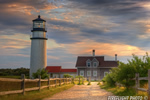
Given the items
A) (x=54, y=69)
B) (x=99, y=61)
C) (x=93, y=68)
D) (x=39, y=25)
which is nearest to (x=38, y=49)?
(x=39, y=25)

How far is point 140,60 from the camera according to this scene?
16156mm

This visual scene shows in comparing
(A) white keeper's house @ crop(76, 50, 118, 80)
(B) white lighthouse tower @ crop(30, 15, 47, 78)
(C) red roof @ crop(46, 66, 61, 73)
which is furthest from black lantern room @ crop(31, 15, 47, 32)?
(A) white keeper's house @ crop(76, 50, 118, 80)

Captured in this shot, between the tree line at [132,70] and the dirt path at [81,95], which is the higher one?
the tree line at [132,70]

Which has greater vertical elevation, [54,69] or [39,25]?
[39,25]

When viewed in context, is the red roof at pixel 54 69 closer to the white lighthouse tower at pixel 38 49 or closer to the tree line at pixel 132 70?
the white lighthouse tower at pixel 38 49

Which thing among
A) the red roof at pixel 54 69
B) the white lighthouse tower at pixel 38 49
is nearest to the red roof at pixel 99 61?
the red roof at pixel 54 69

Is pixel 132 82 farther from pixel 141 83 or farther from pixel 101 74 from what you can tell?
pixel 101 74

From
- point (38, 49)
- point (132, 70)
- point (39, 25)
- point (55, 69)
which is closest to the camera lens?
point (132, 70)

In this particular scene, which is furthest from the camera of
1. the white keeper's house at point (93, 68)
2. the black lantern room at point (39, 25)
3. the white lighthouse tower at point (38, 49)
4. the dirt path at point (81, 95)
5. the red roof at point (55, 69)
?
the white keeper's house at point (93, 68)

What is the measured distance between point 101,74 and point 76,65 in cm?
654

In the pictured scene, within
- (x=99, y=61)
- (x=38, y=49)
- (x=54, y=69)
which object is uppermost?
(x=38, y=49)

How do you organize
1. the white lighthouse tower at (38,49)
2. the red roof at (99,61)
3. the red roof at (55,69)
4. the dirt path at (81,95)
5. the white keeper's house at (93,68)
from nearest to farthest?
the dirt path at (81,95) → the white lighthouse tower at (38,49) → the red roof at (55,69) → the white keeper's house at (93,68) → the red roof at (99,61)

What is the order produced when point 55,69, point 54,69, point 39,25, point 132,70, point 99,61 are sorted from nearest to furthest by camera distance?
point 132,70, point 39,25, point 54,69, point 55,69, point 99,61

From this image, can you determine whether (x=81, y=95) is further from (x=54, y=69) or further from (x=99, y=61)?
(x=99, y=61)
